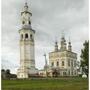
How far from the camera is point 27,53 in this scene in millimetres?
37438

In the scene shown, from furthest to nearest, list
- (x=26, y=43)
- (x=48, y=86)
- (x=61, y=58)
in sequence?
1. (x=61, y=58)
2. (x=26, y=43)
3. (x=48, y=86)

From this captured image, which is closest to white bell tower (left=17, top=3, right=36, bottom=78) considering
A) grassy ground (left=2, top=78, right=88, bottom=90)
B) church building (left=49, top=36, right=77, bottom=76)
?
church building (left=49, top=36, right=77, bottom=76)

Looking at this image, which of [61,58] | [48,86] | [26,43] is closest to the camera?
[48,86]

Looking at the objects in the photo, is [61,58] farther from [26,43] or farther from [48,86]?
[48,86]

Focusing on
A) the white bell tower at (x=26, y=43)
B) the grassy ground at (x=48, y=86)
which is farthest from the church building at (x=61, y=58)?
the grassy ground at (x=48, y=86)

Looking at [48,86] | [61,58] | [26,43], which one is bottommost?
[48,86]

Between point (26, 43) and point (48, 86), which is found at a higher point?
point (26, 43)

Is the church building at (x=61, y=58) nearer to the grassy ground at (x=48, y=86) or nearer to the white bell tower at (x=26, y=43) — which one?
the white bell tower at (x=26, y=43)

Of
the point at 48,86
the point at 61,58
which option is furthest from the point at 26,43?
Result: the point at 48,86

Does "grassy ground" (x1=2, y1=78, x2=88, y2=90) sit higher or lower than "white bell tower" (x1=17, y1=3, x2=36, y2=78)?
lower

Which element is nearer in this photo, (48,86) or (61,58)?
(48,86)

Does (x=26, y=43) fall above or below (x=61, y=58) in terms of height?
above

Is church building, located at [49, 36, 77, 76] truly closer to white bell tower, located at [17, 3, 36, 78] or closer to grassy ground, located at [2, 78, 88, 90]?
white bell tower, located at [17, 3, 36, 78]

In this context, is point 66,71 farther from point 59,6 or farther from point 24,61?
point 59,6
